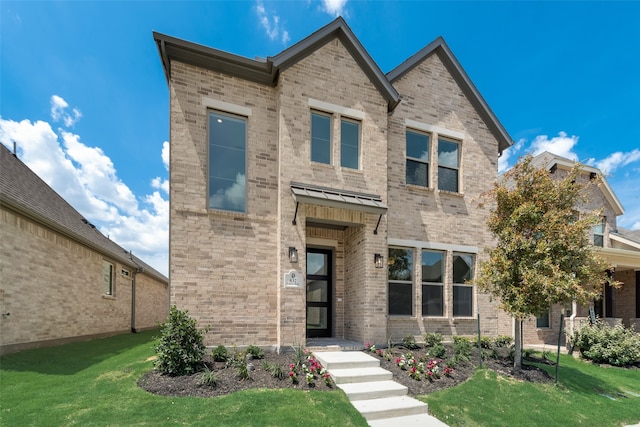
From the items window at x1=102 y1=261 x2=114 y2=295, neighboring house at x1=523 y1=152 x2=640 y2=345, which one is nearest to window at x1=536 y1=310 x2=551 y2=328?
neighboring house at x1=523 y1=152 x2=640 y2=345

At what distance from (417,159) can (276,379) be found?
7664 mm

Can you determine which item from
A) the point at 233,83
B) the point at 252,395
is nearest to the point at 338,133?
the point at 233,83

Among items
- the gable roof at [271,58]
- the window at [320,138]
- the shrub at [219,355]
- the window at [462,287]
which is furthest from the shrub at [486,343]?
the gable roof at [271,58]

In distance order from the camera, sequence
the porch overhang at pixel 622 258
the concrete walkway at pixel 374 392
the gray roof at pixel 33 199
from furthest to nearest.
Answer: the porch overhang at pixel 622 258
the gray roof at pixel 33 199
the concrete walkway at pixel 374 392

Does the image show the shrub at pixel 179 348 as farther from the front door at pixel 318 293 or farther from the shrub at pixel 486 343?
the shrub at pixel 486 343

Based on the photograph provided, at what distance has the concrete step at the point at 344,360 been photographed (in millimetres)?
6837

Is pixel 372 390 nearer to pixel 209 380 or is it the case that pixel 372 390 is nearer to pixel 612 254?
pixel 209 380

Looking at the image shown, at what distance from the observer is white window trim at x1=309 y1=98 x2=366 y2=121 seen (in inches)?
350

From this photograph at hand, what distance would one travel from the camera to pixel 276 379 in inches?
243

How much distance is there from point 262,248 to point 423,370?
463 centimetres

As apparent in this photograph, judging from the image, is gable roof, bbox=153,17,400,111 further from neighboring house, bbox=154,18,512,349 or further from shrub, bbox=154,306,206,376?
shrub, bbox=154,306,206,376

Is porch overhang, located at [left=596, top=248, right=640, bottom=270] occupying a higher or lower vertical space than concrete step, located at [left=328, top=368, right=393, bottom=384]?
higher

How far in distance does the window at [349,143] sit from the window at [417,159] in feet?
6.72

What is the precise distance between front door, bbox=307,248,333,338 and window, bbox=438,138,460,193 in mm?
4557
